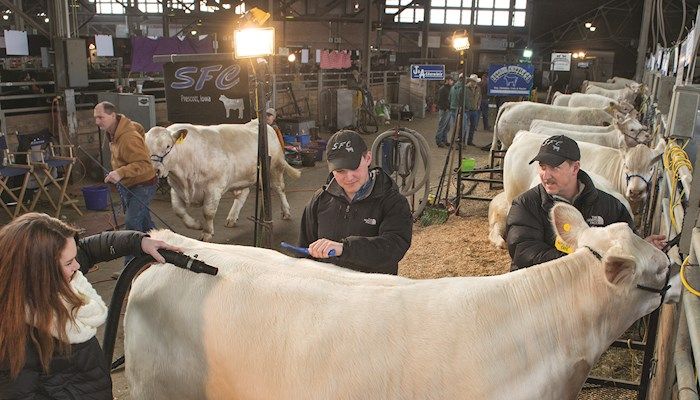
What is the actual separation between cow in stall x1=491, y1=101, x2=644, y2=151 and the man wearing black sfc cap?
9121 mm

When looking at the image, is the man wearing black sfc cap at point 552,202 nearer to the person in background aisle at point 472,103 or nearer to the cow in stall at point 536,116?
the cow in stall at point 536,116

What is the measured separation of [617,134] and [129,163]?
702cm

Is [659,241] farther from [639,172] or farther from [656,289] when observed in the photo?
[639,172]

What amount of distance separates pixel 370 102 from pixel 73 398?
60.9 ft

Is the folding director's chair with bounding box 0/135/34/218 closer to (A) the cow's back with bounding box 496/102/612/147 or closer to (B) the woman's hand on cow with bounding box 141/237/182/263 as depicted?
(B) the woman's hand on cow with bounding box 141/237/182/263

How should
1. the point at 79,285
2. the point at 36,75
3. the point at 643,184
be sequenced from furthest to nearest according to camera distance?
the point at 36,75 < the point at 643,184 < the point at 79,285

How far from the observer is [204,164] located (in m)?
8.16

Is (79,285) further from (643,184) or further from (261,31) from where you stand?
(643,184)

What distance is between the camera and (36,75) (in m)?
14.1

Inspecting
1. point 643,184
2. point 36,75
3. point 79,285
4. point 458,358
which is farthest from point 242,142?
point 36,75

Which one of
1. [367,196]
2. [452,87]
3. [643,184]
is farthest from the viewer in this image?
[452,87]

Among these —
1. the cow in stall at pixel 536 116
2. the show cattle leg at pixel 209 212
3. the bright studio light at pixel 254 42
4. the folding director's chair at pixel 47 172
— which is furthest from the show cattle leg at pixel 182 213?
the cow in stall at pixel 536 116

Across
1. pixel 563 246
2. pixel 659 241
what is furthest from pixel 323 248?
pixel 659 241

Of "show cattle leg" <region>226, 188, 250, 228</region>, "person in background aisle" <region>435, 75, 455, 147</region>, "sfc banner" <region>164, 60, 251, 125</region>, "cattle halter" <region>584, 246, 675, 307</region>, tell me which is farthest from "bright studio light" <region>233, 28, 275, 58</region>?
"person in background aisle" <region>435, 75, 455, 147</region>
